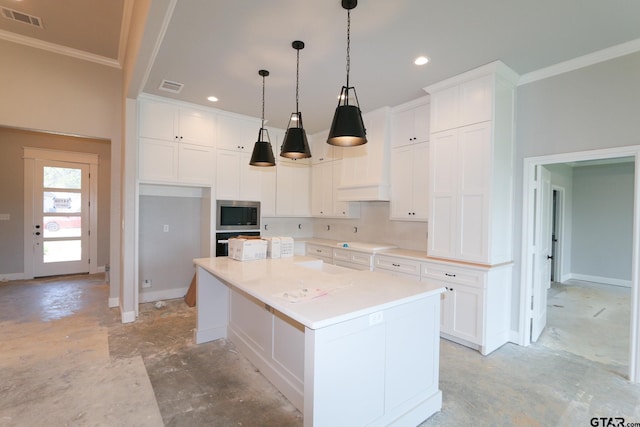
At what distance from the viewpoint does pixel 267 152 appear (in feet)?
10.2

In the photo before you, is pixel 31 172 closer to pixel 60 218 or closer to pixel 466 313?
pixel 60 218

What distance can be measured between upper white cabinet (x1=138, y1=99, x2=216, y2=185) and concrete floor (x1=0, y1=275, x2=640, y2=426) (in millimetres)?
1921

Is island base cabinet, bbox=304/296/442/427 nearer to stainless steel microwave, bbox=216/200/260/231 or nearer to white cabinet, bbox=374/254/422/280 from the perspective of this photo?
white cabinet, bbox=374/254/422/280

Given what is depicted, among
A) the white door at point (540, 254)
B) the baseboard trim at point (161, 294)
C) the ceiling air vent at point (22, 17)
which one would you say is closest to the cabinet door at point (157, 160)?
the ceiling air vent at point (22, 17)

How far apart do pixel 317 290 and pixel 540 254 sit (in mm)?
2922

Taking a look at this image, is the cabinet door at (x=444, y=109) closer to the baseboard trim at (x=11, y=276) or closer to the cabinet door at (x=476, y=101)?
the cabinet door at (x=476, y=101)

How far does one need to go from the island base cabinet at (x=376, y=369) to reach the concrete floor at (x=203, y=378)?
0.29 metres

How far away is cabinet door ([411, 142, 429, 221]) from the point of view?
12.8 feet

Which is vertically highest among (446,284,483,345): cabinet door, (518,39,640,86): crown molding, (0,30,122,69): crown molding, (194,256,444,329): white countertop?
(0,30,122,69): crown molding

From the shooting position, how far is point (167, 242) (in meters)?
4.75

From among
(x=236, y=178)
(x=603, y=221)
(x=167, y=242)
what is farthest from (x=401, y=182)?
(x=603, y=221)

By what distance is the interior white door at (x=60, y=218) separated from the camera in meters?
5.86

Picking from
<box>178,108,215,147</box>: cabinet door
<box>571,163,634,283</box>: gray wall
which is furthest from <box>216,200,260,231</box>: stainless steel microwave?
<box>571,163,634,283</box>: gray wall

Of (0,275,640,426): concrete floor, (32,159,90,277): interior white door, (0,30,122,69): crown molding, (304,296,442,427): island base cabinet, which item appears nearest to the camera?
(304,296,442,427): island base cabinet
